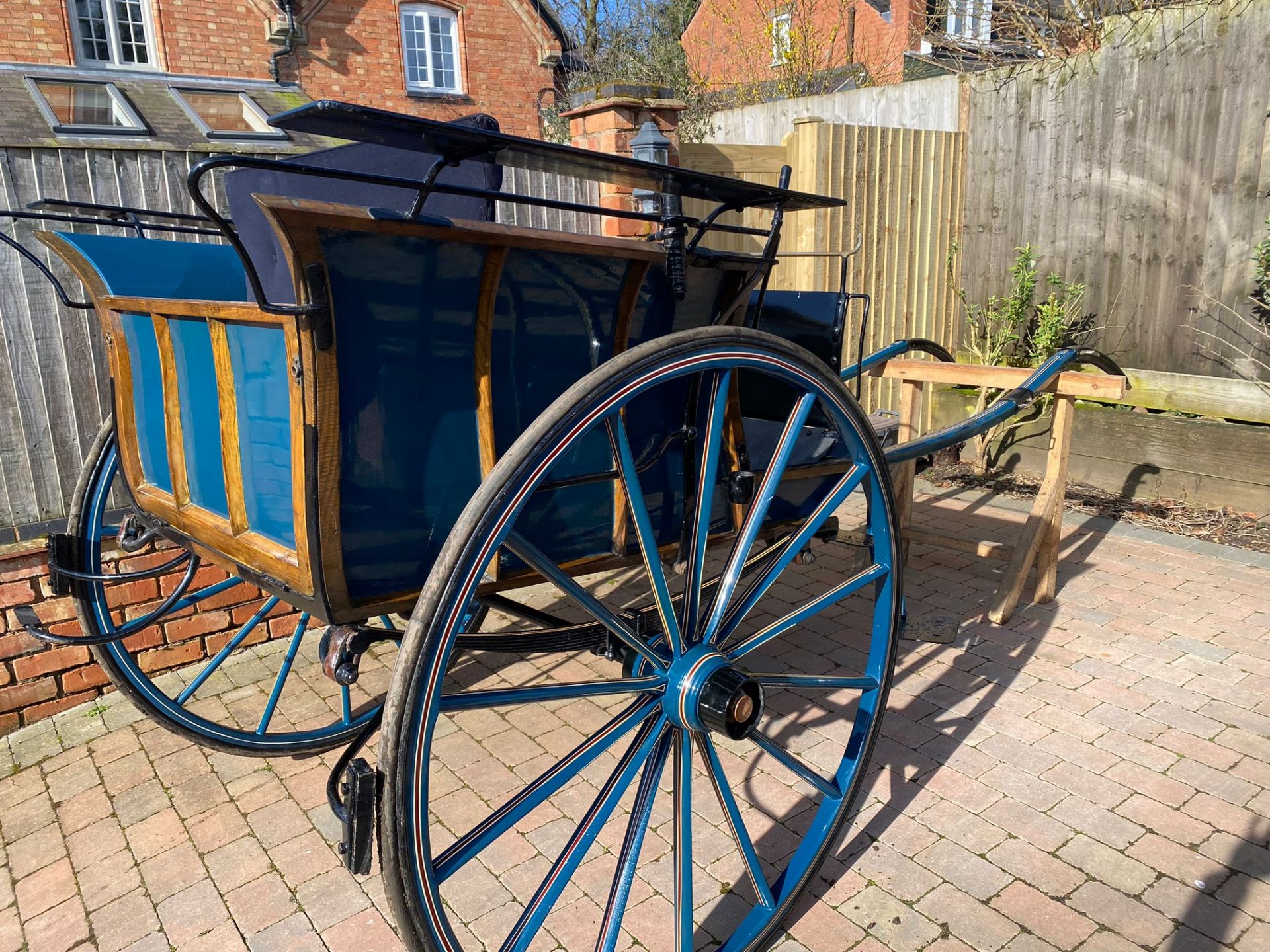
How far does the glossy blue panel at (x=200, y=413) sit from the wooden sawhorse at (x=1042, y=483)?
8.09 feet

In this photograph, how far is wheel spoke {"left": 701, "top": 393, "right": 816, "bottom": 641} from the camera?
6.45 ft

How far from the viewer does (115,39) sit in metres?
12.4

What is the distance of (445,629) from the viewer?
1.41 metres

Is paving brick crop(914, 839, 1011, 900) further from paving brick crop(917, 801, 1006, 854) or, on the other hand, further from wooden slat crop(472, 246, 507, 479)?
wooden slat crop(472, 246, 507, 479)

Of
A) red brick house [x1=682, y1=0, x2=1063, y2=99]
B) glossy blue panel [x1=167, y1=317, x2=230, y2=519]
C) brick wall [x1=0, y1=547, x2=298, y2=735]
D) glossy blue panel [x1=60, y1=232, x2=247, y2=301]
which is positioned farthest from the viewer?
red brick house [x1=682, y1=0, x2=1063, y2=99]

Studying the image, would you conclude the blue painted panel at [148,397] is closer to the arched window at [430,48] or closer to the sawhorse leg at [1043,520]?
the sawhorse leg at [1043,520]

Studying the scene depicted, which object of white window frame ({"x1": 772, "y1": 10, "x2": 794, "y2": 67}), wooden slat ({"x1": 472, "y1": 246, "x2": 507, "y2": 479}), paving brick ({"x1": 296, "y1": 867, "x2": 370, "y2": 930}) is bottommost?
paving brick ({"x1": 296, "y1": 867, "x2": 370, "y2": 930})

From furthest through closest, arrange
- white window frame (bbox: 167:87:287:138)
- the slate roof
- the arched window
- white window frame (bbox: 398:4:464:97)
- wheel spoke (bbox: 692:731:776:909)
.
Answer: the arched window → white window frame (bbox: 398:4:464:97) → white window frame (bbox: 167:87:287:138) → the slate roof → wheel spoke (bbox: 692:731:776:909)

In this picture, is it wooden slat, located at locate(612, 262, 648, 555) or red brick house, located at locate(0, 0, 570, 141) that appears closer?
wooden slat, located at locate(612, 262, 648, 555)

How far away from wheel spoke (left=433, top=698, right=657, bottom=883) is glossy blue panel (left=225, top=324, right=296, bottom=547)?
2.21 ft

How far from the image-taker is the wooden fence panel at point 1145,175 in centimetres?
495

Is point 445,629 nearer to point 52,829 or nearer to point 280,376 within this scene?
point 280,376

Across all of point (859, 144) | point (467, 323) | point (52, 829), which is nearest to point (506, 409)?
point (467, 323)

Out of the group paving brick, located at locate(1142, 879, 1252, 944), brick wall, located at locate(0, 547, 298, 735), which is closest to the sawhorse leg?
paving brick, located at locate(1142, 879, 1252, 944)
